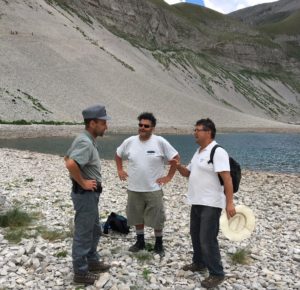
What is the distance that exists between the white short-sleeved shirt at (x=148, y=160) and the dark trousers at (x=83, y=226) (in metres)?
1.51

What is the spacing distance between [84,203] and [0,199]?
5.77m

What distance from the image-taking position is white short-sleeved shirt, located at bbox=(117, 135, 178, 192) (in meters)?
9.09

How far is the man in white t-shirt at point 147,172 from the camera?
9094 mm

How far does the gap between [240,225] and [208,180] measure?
1.27 m

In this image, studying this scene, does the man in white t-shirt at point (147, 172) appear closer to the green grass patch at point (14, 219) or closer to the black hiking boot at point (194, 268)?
the black hiking boot at point (194, 268)

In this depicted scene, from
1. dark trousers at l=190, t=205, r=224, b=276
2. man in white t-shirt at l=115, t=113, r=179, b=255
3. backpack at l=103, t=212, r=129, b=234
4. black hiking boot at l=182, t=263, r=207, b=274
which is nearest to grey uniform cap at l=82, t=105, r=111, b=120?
man in white t-shirt at l=115, t=113, r=179, b=255

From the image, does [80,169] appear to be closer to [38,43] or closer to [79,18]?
[38,43]

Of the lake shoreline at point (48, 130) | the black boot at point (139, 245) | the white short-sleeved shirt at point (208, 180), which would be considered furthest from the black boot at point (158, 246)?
the lake shoreline at point (48, 130)

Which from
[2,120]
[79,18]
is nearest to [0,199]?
[2,120]

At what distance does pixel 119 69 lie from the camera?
106 metres

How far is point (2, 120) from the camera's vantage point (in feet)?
203

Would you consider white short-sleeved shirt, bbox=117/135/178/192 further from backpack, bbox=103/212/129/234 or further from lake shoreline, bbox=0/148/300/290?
backpack, bbox=103/212/129/234

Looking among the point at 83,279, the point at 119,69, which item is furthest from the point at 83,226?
the point at 119,69

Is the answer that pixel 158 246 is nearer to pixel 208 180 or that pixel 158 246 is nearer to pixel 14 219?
pixel 208 180
